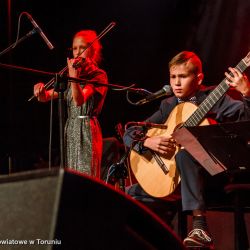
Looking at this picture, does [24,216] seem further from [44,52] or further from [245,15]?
[44,52]

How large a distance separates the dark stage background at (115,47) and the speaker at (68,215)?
4282 mm

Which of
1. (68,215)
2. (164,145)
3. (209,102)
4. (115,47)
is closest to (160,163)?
(164,145)

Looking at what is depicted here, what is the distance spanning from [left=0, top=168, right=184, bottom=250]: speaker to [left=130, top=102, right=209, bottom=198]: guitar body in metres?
2.44

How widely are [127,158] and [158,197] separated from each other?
491mm

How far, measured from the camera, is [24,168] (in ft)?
18.7

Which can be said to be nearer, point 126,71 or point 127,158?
point 127,158

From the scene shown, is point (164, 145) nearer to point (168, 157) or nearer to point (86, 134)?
point (168, 157)

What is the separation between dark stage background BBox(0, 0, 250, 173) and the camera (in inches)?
208

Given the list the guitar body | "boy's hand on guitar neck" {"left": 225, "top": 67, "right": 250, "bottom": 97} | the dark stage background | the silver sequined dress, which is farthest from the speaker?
the dark stage background

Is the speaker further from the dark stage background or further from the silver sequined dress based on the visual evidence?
the dark stage background

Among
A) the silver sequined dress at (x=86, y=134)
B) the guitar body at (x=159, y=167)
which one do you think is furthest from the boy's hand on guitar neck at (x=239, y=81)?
the silver sequined dress at (x=86, y=134)

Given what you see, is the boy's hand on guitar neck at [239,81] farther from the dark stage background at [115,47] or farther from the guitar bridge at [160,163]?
the dark stage background at [115,47]

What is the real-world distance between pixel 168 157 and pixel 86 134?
0.87m

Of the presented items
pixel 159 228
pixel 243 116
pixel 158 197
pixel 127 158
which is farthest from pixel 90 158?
pixel 159 228
